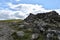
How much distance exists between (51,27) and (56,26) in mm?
1995

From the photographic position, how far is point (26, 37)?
3934 cm

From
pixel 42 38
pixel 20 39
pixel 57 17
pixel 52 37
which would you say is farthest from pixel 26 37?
pixel 57 17

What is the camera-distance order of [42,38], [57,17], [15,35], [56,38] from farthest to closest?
1. [57,17]
2. [15,35]
3. [42,38]
4. [56,38]

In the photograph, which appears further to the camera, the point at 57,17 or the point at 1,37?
the point at 57,17

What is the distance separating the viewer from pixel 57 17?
51.5m

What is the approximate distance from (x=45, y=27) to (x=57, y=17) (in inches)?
453

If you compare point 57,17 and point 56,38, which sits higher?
point 57,17

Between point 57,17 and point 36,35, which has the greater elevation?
point 57,17

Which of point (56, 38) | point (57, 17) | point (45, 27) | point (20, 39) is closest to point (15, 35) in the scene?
point (20, 39)

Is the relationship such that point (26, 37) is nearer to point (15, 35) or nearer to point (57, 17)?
point (15, 35)

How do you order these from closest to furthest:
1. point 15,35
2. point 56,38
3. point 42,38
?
point 56,38, point 42,38, point 15,35

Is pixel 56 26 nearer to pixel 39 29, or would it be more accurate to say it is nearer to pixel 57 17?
pixel 39 29

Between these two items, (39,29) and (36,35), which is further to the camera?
(39,29)

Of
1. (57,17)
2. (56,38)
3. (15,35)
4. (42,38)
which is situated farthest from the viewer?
(57,17)
